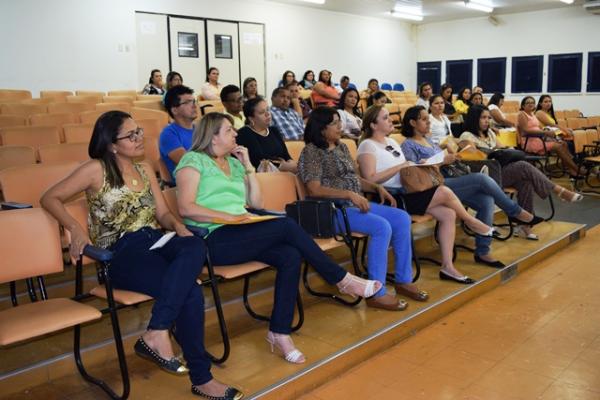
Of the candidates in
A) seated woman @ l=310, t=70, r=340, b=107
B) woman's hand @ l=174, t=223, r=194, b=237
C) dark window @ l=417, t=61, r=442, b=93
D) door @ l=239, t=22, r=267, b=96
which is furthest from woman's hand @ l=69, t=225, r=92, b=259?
dark window @ l=417, t=61, r=442, b=93

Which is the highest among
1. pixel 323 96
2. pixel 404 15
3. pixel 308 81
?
pixel 404 15

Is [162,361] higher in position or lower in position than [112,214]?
lower

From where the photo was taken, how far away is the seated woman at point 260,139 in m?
3.84

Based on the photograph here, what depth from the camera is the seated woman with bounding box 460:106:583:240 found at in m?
4.59

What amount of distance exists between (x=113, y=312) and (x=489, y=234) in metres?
2.48

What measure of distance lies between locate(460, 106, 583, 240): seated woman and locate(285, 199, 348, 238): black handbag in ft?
6.84

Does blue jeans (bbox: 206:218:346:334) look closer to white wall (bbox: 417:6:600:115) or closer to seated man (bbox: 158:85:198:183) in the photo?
seated man (bbox: 158:85:198:183)

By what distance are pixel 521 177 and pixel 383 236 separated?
208 centimetres

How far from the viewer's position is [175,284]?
2.14 meters

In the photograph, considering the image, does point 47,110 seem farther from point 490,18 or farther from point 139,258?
point 490,18

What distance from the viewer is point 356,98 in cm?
602

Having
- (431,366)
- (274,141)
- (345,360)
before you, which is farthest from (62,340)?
(274,141)

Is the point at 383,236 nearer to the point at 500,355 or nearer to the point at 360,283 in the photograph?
the point at 360,283

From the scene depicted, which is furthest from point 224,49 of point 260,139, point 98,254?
point 98,254
